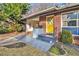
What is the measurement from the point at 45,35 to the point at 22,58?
56 centimetres

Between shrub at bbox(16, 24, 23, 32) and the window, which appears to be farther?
shrub at bbox(16, 24, 23, 32)

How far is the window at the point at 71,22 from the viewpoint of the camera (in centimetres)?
414

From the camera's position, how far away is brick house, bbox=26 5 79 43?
4148 millimetres

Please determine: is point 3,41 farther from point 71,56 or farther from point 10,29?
point 71,56

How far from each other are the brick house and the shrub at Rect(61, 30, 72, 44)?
58 mm

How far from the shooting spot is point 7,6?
4172 millimetres

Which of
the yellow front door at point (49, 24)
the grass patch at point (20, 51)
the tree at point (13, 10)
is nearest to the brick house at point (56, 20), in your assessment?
the yellow front door at point (49, 24)

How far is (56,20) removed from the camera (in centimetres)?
423

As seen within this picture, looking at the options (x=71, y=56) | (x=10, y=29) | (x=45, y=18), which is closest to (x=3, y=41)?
(x=10, y=29)

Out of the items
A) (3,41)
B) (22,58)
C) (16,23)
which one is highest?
(16,23)

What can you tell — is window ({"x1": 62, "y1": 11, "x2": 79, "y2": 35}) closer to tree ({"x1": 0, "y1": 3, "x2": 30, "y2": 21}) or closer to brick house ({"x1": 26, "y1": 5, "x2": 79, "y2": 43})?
brick house ({"x1": 26, "y1": 5, "x2": 79, "y2": 43})

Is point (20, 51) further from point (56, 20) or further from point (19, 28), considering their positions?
point (56, 20)

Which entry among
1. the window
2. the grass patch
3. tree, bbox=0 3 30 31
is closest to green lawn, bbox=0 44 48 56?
the grass patch

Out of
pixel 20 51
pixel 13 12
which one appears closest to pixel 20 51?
pixel 20 51
